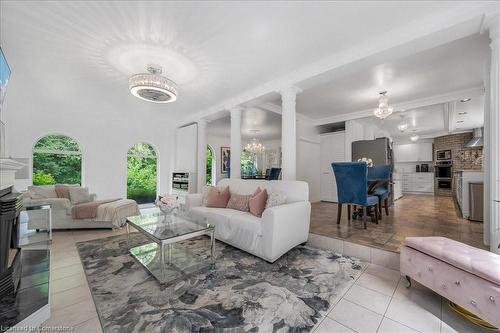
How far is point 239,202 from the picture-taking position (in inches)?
122

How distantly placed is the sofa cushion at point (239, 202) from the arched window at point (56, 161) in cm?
447

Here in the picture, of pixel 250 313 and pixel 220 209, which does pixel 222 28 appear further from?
pixel 250 313

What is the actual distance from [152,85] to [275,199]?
2293 mm

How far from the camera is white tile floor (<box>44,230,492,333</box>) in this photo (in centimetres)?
138

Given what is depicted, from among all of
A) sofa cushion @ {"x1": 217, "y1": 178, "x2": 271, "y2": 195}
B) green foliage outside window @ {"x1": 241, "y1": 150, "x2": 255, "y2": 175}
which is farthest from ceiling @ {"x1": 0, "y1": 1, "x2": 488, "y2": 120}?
green foliage outside window @ {"x1": 241, "y1": 150, "x2": 255, "y2": 175}

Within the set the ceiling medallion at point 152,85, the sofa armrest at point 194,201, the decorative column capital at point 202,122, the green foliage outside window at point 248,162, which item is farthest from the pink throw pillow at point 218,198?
the green foliage outside window at point 248,162

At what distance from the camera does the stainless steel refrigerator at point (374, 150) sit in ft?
16.7

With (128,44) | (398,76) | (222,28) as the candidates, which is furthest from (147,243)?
(398,76)

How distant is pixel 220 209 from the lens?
3.18m

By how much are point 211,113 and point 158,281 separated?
3833 mm

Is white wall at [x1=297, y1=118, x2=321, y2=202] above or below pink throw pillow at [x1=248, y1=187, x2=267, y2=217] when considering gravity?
above

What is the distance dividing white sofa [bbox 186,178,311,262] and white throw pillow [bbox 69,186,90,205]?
2471mm

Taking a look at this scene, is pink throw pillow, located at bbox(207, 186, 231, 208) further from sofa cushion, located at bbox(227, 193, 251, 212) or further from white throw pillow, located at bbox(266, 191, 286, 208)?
white throw pillow, located at bbox(266, 191, 286, 208)

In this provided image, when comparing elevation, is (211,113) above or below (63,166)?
above
